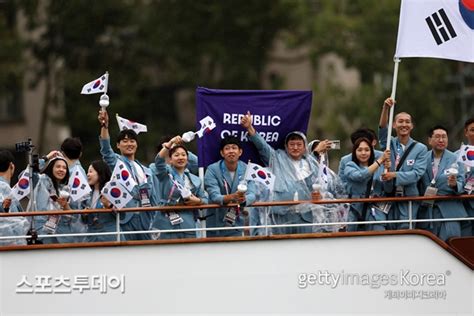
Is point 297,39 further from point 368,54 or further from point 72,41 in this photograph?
point 72,41

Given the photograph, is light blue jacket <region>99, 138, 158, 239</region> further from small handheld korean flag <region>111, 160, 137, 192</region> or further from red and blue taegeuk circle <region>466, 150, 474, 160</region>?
red and blue taegeuk circle <region>466, 150, 474, 160</region>

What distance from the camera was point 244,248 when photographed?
45.3ft

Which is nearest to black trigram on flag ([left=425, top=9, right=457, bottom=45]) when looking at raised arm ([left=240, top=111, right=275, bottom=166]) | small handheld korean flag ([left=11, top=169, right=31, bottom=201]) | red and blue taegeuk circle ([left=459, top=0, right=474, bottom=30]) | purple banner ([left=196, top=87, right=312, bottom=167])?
red and blue taegeuk circle ([left=459, top=0, right=474, bottom=30])

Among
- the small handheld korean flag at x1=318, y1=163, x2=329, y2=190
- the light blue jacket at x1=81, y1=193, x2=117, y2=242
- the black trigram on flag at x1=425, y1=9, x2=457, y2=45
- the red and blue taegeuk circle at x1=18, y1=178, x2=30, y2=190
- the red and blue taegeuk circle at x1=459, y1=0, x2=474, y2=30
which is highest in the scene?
the red and blue taegeuk circle at x1=459, y1=0, x2=474, y2=30

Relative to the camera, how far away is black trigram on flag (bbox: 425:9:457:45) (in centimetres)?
1426

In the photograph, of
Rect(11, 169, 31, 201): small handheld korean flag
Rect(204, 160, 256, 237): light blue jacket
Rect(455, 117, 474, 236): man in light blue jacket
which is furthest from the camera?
Rect(11, 169, 31, 201): small handheld korean flag

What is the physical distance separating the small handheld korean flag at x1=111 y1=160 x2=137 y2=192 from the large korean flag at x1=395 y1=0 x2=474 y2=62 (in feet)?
9.53

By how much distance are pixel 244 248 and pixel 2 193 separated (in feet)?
8.40

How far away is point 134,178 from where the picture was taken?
14062 mm

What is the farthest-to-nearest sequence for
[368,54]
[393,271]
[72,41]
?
[72,41], [368,54], [393,271]

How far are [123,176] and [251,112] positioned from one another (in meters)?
1.46

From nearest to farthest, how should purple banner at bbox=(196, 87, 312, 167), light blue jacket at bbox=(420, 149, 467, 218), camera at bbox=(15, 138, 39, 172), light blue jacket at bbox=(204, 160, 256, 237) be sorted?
camera at bbox=(15, 138, 39, 172) < light blue jacket at bbox=(420, 149, 467, 218) < light blue jacket at bbox=(204, 160, 256, 237) < purple banner at bbox=(196, 87, 312, 167)

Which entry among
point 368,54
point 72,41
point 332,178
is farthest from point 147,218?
point 72,41

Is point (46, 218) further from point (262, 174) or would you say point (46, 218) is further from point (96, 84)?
point (262, 174)
